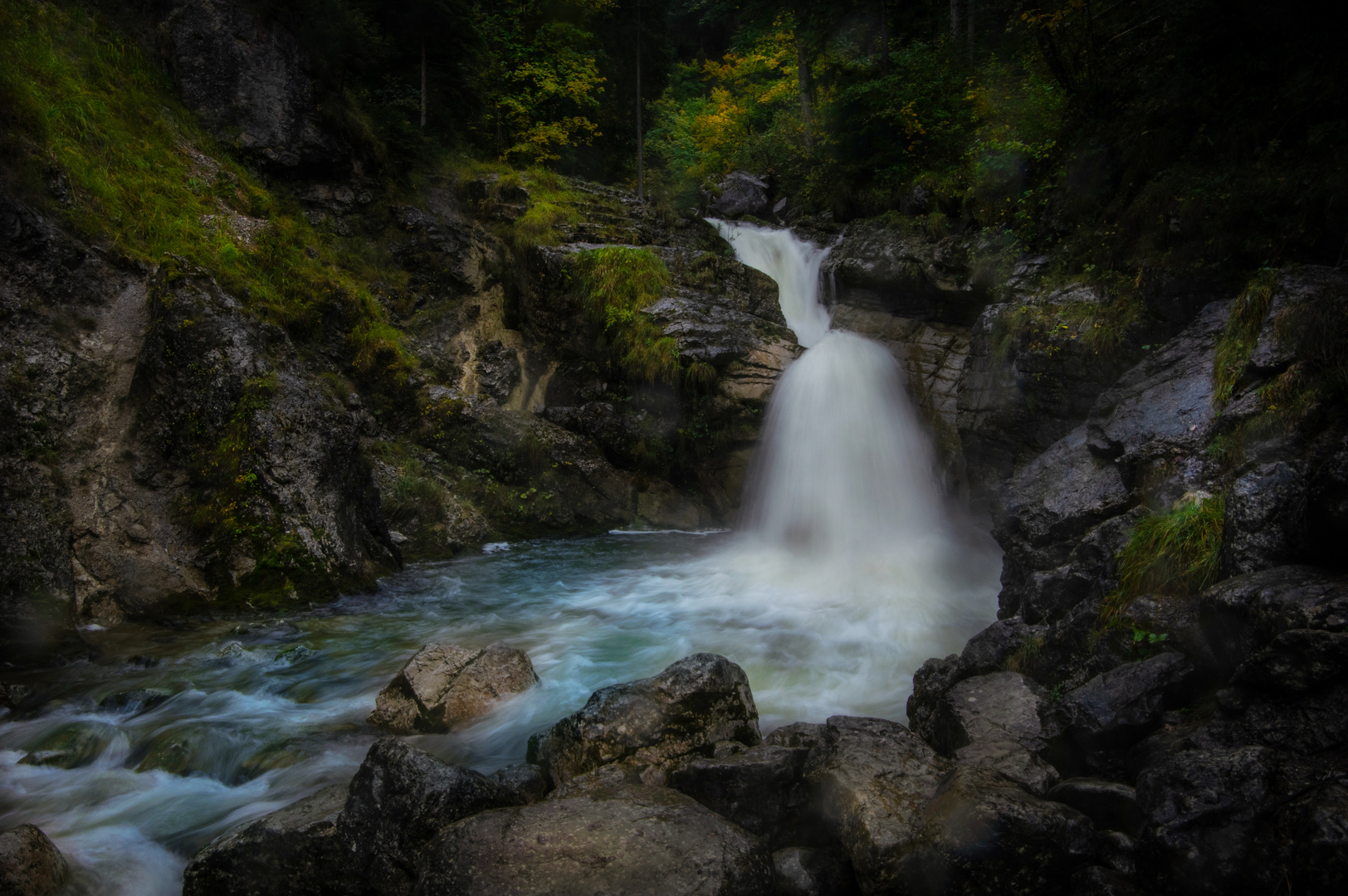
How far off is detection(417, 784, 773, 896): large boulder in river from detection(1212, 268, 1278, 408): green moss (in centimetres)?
566

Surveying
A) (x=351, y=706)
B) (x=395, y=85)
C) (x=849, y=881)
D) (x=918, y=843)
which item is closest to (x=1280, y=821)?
(x=918, y=843)

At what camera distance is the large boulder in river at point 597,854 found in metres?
3.08

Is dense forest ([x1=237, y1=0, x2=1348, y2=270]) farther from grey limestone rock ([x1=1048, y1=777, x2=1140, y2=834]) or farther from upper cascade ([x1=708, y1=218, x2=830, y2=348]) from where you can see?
grey limestone rock ([x1=1048, y1=777, x2=1140, y2=834])

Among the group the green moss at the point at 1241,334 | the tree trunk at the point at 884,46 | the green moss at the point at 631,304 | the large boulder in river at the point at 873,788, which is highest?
the tree trunk at the point at 884,46

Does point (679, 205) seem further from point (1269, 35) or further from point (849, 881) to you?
point (849, 881)

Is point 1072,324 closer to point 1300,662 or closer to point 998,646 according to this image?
point 998,646

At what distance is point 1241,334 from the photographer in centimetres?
604

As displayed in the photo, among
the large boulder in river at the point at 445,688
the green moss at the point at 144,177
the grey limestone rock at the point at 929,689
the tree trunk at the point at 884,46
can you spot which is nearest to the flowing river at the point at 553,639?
the large boulder in river at the point at 445,688

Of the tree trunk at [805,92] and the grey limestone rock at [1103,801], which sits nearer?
the grey limestone rock at [1103,801]

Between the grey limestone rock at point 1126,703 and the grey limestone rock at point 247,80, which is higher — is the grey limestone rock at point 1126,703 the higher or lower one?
the lower one

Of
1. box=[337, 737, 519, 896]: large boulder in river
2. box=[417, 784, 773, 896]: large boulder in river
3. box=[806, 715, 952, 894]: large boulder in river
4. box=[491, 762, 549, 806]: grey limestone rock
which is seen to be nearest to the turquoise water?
box=[491, 762, 549, 806]: grey limestone rock

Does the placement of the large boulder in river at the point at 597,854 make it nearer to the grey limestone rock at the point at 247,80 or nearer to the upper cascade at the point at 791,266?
the upper cascade at the point at 791,266

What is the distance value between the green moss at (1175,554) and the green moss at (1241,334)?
4.94ft

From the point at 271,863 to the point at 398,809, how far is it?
70 cm
